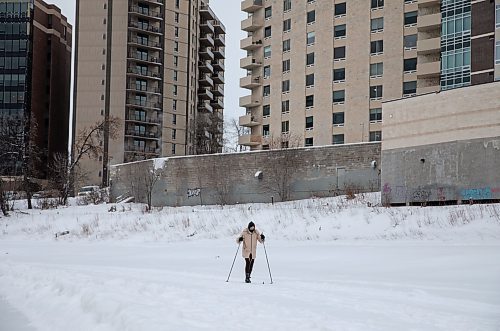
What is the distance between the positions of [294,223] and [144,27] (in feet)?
232

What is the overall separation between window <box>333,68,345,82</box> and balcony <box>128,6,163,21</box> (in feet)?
124

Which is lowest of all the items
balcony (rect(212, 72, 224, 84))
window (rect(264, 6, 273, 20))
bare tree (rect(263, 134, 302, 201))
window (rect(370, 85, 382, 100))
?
bare tree (rect(263, 134, 302, 201))

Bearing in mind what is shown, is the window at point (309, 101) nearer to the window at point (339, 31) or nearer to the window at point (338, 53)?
the window at point (338, 53)

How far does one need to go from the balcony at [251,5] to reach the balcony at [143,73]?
22.4 m

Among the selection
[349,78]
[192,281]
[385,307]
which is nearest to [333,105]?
[349,78]

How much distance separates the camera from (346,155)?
5428cm

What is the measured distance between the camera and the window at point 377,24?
71.3 meters

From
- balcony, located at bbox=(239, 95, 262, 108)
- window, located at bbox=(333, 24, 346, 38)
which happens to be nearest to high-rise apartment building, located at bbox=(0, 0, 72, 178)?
balcony, located at bbox=(239, 95, 262, 108)

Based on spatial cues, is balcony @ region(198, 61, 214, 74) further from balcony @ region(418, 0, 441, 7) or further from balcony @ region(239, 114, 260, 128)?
balcony @ region(418, 0, 441, 7)

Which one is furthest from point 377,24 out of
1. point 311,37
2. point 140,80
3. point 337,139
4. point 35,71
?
point 35,71

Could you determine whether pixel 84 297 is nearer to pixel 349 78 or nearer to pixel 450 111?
pixel 450 111

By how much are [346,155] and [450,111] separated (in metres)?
13.0

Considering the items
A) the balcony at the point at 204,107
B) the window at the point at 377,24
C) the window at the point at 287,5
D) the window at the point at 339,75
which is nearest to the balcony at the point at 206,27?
the balcony at the point at 204,107

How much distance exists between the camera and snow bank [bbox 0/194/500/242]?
106 ft
